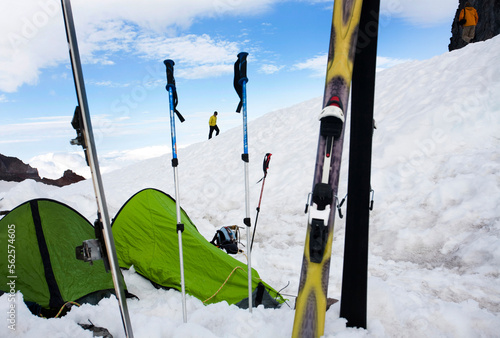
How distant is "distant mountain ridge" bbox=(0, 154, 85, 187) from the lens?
23359 millimetres

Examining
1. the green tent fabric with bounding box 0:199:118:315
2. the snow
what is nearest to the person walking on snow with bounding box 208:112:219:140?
the snow

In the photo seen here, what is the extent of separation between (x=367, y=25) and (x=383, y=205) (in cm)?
411

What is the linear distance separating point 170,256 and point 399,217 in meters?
3.70

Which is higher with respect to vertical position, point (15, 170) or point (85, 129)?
point (85, 129)

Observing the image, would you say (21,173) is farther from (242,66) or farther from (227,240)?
(242,66)

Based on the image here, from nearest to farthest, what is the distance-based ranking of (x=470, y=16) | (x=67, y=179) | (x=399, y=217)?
(x=399, y=217)
(x=470, y=16)
(x=67, y=179)

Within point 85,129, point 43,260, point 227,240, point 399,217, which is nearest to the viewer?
point 85,129

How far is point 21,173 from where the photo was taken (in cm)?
2473

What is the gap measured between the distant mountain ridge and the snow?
49.7 ft

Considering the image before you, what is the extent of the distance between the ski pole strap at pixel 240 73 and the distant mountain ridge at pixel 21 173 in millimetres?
23583

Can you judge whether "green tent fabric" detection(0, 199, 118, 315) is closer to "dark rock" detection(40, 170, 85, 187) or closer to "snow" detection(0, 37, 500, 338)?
"snow" detection(0, 37, 500, 338)

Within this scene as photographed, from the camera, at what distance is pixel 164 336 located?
2654 millimetres

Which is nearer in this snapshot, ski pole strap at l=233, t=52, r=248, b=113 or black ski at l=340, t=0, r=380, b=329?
black ski at l=340, t=0, r=380, b=329

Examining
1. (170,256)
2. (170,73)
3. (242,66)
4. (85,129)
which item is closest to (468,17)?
(242,66)
